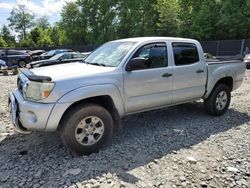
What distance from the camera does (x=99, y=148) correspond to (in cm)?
435

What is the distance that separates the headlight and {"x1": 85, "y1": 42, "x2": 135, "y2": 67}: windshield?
1201 mm

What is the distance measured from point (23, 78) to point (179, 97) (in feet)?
9.41

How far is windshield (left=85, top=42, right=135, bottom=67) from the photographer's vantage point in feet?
15.5

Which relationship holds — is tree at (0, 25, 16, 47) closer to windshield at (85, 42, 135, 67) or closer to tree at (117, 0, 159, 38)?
tree at (117, 0, 159, 38)

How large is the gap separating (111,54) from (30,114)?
1.82 m

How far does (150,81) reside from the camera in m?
4.81

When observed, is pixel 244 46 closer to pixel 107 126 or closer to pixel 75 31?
pixel 107 126

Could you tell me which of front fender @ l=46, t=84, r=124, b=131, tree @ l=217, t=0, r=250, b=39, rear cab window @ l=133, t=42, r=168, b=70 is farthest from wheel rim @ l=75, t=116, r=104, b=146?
tree @ l=217, t=0, r=250, b=39

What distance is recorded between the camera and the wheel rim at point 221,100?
625 cm

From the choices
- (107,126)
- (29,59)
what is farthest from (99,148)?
(29,59)

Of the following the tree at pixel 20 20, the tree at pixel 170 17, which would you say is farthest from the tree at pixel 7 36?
the tree at pixel 170 17

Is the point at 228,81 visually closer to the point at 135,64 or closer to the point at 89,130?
the point at 135,64

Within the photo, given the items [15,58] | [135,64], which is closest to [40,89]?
[135,64]

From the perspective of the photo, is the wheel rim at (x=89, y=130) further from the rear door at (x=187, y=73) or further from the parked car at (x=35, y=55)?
the parked car at (x=35, y=55)
